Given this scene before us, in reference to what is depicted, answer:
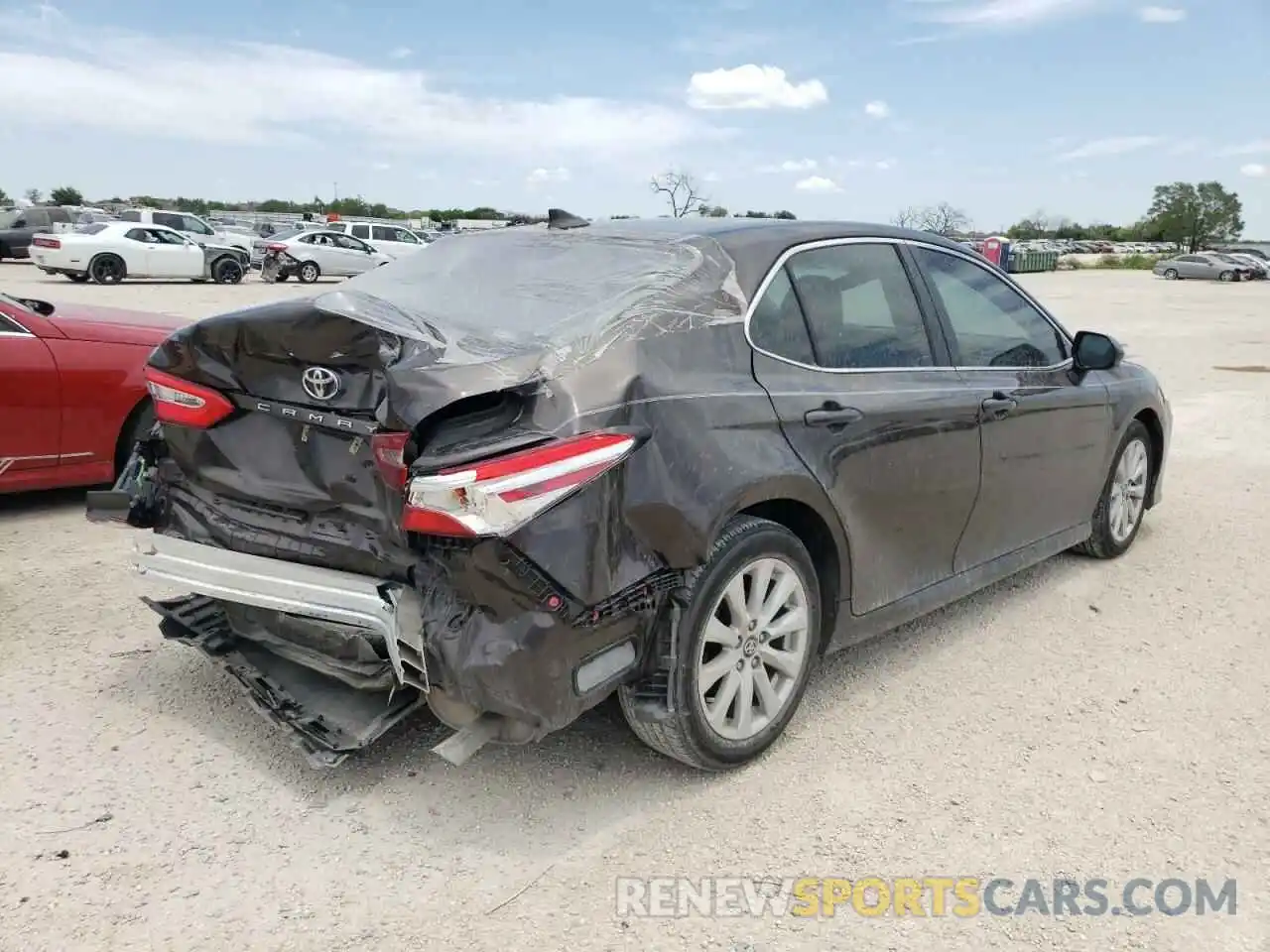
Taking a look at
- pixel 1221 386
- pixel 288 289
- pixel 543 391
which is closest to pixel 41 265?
pixel 288 289

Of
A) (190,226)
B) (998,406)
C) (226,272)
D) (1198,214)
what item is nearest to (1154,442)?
(998,406)

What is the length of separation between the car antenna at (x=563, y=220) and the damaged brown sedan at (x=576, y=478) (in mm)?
14

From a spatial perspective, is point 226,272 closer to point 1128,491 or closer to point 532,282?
point 1128,491

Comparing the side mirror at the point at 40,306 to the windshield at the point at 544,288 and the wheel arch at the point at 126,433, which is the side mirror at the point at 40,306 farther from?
the windshield at the point at 544,288

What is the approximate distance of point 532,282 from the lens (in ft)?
11.2

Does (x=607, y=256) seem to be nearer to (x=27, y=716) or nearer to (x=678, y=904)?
(x=678, y=904)

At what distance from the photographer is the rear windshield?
294 centimetres

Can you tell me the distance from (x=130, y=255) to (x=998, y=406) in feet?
82.4

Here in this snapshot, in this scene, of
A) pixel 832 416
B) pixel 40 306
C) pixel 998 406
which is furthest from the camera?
pixel 40 306

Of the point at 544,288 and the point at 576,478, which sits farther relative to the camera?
the point at 544,288

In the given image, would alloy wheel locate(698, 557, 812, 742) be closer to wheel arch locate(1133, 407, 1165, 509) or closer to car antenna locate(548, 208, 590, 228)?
car antenna locate(548, 208, 590, 228)

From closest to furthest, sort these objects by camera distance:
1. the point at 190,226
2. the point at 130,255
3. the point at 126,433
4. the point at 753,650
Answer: the point at 753,650 < the point at 126,433 < the point at 130,255 < the point at 190,226

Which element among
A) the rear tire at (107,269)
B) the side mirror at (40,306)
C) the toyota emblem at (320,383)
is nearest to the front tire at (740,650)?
the toyota emblem at (320,383)

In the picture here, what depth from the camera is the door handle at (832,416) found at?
3176 mm
